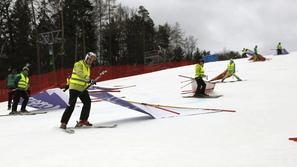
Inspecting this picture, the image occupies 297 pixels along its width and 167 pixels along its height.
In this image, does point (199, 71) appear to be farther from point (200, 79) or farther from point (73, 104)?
point (73, 104)

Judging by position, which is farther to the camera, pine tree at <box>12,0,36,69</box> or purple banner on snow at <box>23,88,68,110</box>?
pine tree at <box>12,0,36,69</box>

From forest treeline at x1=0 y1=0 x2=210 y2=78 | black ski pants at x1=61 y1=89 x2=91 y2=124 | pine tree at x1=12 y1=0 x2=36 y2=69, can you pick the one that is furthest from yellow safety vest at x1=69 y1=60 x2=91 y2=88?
pine tree at x1=12 y1=0 x2=36 y2=69

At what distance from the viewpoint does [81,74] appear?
823cm

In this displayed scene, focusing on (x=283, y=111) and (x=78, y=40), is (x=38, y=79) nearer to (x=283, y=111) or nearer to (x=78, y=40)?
(x=283, y=111)

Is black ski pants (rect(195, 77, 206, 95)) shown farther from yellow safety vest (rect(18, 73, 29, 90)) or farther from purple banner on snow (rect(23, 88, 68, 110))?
yellow safety vest (rect(18, 73, 29, 90))

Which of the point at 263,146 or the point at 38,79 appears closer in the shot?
the point at 263,146

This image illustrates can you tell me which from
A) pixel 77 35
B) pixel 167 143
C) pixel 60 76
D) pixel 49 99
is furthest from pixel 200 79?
pixel 77 35

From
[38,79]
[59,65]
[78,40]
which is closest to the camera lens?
[38,79]

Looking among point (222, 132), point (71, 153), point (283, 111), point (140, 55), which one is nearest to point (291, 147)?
point (222, 132)

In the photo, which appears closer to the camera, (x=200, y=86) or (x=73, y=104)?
(x=73, y=104)

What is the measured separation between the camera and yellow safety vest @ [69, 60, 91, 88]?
8.23 m

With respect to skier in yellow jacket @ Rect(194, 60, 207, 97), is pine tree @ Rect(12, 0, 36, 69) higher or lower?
higher

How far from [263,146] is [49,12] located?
44808 millimetres

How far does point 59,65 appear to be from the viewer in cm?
5384
